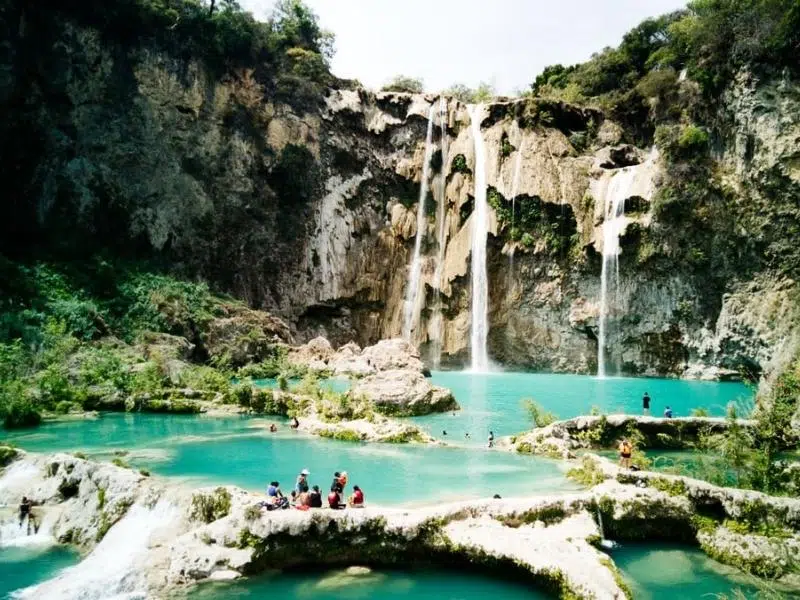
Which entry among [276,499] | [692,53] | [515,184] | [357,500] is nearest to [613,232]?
[515,184]

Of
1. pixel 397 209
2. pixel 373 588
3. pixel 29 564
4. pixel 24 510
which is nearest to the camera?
pixel 373 588

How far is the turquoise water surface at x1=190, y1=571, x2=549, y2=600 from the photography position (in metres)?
8.83

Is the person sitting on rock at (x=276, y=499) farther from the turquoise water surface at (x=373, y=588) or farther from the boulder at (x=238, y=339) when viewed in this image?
the boulder at (x=238, y=339)

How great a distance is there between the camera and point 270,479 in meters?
13.2

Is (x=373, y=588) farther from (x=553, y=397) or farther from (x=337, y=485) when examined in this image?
(x=553, y=397)

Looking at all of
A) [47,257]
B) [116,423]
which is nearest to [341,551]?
[116,423]

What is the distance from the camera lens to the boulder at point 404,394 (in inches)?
850

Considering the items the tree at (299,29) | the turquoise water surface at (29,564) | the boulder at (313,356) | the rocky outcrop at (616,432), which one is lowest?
the turquoise water surface at (29,564)

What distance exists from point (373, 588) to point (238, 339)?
2351cm

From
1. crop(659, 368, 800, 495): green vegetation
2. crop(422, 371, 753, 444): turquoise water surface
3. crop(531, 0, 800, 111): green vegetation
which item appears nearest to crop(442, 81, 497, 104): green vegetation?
crop(531, 0, 800, 111): green vegetation

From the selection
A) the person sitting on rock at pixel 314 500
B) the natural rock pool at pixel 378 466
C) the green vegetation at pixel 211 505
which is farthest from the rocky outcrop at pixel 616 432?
the green vegetation at pixel 211 505

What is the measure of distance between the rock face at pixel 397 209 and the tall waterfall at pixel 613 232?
0.36m

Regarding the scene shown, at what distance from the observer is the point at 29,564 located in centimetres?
1012

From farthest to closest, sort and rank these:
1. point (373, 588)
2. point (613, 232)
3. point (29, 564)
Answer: point (613, 232), point (29, 564), point (373, 588)
